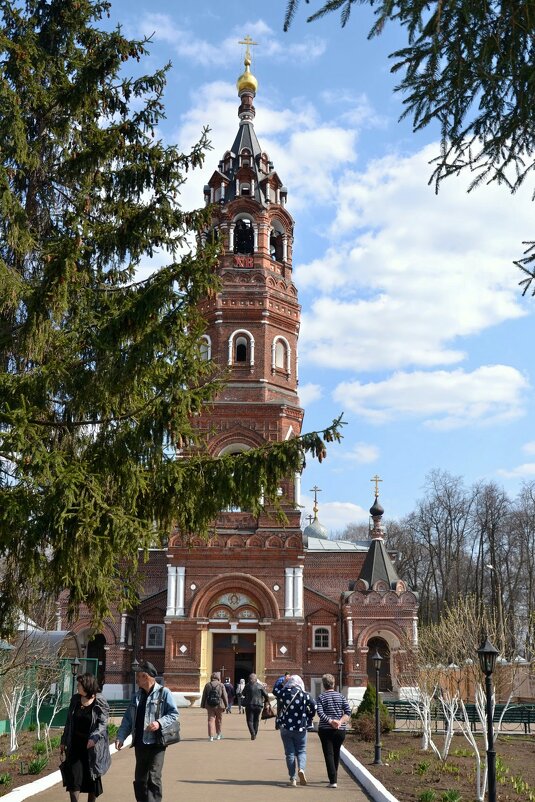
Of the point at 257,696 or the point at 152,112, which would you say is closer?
the point at 152,112

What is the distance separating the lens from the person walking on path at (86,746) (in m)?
7.34

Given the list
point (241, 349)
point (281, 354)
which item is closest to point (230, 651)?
point (241, 349)

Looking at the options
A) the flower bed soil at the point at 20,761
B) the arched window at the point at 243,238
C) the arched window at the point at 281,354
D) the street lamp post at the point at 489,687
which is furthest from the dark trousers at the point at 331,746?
the arched window at the point at 243,238

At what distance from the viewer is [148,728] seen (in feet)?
24.2

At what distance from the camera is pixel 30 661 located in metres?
15.5

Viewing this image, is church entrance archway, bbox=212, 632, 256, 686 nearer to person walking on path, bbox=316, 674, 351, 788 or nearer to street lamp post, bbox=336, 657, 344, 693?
street lamp post, bbox=336, 657, 344, 693

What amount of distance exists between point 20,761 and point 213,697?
4041 mm

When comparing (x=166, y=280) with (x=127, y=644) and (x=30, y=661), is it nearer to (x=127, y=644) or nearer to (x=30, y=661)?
(x=30, y=661)

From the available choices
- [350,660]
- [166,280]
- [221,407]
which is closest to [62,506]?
[166,280]

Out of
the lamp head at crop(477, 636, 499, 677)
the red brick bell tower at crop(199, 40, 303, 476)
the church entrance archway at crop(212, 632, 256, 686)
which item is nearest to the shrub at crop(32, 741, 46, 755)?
the lamp head at crop(477, 636, 499, 677)

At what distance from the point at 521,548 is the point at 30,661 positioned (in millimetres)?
37213

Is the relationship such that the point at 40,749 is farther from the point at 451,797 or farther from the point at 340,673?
the point at 340,673

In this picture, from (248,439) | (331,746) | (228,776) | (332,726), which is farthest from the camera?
(248,439)

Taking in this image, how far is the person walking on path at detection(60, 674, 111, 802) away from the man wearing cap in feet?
0.65
